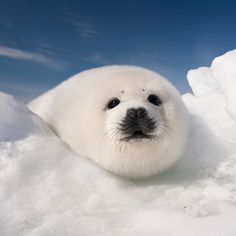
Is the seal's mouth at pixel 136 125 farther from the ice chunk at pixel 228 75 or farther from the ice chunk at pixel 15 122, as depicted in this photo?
the ice chunk at pixel 228 75

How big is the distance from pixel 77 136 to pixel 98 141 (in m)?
0.45

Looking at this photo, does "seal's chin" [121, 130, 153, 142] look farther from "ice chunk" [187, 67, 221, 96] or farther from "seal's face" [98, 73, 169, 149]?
"ice chunk" [187, 67, 221, 96]

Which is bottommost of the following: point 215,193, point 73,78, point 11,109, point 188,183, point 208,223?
point 208,223

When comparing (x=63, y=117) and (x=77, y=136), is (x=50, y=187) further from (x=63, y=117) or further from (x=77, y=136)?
(x=63, y=117)

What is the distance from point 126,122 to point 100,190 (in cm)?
82

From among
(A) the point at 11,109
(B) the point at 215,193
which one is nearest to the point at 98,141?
(A) the point at 11,109

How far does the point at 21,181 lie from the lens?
12.1 ft

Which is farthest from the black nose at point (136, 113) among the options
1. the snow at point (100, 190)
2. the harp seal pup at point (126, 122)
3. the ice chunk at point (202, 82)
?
the ice chunk at point (202, 82)

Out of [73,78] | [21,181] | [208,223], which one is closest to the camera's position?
[208,223]

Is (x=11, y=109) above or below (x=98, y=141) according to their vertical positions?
above

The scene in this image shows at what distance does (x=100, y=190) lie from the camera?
3.96 m

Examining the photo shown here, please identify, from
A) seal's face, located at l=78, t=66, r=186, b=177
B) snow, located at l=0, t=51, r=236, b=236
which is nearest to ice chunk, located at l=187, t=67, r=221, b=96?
snow, located at l=0, t=51, r=236, b=236

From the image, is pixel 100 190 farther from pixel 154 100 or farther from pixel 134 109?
pixel 154 100

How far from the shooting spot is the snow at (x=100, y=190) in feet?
9.96
